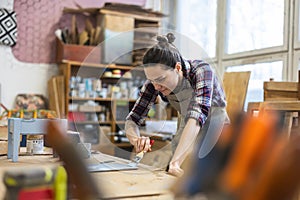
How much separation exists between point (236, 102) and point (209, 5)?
1.90 m

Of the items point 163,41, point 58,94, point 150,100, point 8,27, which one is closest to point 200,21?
point 58,94

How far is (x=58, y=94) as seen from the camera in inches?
172

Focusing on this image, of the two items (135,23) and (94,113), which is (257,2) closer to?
(135,23)

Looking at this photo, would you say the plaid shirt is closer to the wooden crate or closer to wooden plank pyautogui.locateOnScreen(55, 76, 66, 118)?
the wooden crate

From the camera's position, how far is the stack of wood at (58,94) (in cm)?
430

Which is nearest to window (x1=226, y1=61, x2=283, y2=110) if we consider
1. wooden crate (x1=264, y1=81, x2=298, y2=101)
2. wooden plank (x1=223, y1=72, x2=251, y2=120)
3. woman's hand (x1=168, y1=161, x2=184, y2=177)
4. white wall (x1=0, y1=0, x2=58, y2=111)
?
wooden plank (x1=223, y1=72, x2=251, y2=120)

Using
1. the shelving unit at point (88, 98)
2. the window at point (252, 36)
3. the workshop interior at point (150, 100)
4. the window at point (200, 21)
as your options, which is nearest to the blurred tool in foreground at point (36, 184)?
the workshop interior at point (150, 100)

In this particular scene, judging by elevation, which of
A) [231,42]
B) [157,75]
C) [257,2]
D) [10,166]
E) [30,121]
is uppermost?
[257,2]

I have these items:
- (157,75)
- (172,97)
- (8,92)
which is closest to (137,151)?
(157,75)

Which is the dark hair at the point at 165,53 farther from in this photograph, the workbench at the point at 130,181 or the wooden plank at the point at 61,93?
the wooden plank at the point at 61,93

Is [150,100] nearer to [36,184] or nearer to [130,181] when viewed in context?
[130,181]

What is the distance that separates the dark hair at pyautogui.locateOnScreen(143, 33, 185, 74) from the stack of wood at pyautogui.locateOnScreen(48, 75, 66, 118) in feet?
9.04

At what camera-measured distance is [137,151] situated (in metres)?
1.55

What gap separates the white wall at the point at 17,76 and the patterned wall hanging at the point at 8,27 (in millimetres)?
81
